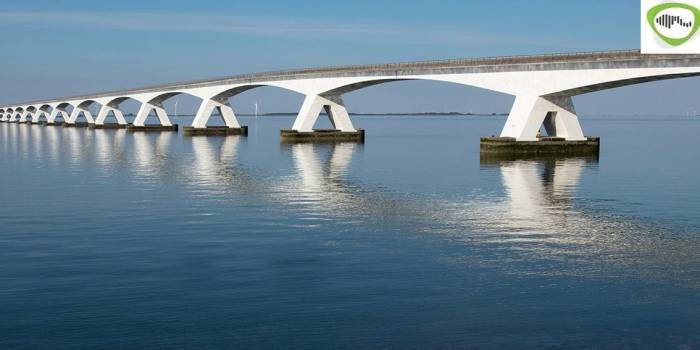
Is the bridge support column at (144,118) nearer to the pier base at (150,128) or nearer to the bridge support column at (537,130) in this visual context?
the pier base at (150,128)

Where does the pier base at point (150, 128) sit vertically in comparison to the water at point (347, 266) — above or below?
above

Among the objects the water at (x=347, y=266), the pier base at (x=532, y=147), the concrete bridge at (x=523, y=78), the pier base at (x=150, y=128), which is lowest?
the water at (x=347, y=266)

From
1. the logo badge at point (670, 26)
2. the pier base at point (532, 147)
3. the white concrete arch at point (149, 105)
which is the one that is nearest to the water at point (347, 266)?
the logo badge at point (670, 26)

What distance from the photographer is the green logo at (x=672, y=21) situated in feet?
151

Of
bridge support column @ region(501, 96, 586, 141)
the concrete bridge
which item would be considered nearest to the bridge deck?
the concrete bridge

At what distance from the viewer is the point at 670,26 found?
154 feet

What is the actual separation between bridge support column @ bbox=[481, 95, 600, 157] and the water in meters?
20.9

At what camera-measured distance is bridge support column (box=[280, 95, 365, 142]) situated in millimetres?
84000

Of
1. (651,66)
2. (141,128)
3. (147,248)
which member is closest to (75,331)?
(147,248)

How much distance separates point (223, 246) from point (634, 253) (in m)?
9.50

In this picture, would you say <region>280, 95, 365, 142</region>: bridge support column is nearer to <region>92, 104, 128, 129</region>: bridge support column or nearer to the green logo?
the green logo

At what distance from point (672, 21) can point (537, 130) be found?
13019mm

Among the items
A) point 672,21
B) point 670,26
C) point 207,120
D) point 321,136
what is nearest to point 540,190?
point 670,26

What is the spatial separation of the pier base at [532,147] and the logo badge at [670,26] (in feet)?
37.9
